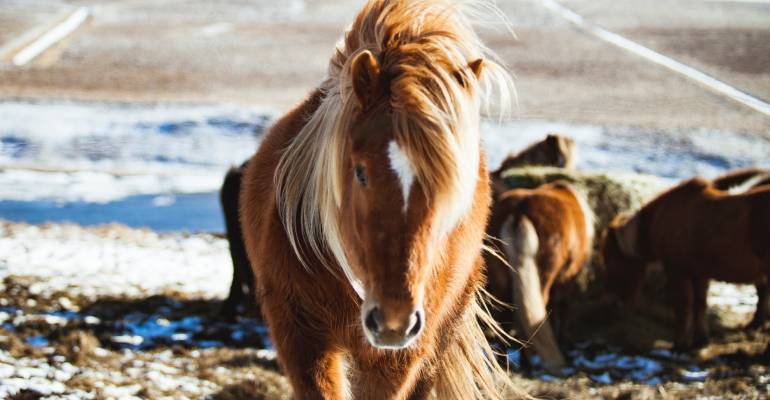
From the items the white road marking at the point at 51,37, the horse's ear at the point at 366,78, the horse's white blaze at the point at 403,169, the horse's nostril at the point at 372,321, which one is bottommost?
the white road marking at the point at 51,37

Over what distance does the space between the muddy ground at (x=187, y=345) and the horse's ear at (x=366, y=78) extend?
2.55 metres

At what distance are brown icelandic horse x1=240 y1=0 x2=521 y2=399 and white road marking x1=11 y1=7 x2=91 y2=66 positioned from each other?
706 inches

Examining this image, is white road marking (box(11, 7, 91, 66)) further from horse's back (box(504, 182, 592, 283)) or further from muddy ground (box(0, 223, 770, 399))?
horse's back (box(504, 182, 592, 283))

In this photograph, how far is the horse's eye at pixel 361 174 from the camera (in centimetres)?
249

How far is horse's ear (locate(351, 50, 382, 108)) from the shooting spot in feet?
8.29

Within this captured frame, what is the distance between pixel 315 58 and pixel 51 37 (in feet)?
23.9

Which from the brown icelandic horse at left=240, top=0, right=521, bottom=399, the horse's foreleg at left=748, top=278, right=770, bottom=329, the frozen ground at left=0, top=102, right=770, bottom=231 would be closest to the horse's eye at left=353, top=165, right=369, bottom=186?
the brown icelandic horse at left=240, top=0, right=521, bottom=399

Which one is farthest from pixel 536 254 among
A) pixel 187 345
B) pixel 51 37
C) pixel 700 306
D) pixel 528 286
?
pixel 51 37

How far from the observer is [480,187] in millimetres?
3250

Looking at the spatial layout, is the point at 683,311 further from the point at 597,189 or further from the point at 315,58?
the point at 315,58

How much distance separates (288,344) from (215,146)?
11986mm

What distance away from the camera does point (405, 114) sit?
8.10ft

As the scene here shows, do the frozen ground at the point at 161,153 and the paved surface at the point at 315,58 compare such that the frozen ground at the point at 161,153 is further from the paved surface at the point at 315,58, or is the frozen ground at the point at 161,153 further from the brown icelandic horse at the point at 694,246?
the brown icelandic horse at the point at 694,246

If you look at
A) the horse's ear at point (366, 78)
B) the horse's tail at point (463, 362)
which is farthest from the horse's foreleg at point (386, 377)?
the horse's ear at point (366, 78)
